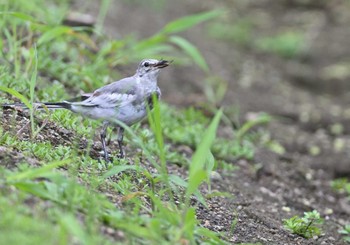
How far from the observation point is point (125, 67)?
7887 mm

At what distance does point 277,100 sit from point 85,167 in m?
5.04

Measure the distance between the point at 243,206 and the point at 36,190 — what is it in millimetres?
2221

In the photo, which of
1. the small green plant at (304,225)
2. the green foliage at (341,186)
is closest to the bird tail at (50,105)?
the small green plant at (304,225)

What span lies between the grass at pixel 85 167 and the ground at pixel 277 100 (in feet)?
1.06

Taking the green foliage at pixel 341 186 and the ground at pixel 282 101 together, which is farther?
the green foliage at pixel 341 186

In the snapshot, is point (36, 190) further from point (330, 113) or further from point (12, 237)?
point (330, 113)

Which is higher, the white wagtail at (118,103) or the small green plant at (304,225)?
the white wagtail at (118,103)

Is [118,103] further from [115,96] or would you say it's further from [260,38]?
[260,38]

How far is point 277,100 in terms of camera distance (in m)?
9.04

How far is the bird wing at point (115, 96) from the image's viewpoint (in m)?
4.65

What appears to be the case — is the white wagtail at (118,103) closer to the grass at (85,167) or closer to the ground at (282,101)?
the grass at (85,167)

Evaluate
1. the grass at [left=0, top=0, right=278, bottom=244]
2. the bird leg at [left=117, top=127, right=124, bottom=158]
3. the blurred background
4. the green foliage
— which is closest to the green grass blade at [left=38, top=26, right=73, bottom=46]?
the grass at [left=0, top=0, right=278, bottom=244]

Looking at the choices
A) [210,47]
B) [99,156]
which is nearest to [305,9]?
[210,47]

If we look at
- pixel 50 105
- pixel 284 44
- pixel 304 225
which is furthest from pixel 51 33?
pixel 284 44
